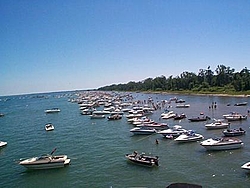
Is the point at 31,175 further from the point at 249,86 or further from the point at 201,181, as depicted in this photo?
the point at 249,86

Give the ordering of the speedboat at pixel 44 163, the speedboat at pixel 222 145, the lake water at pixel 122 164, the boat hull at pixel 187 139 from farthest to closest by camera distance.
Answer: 1. the boat hull at pixel 187 139
2. the speedboat at pixel 222 145
3. the speedboat at pixel 44 163
4. the lake water at pixel 122 164

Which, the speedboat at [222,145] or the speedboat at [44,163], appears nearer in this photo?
the speedboat at [44,163]

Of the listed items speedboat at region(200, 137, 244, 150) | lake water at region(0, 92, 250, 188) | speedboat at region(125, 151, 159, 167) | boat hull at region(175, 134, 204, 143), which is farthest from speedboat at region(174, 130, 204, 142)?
speedboat at region(125, 151, 159, 167)

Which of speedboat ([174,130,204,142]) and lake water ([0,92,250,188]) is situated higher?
speedboat ([174,130,204,142])

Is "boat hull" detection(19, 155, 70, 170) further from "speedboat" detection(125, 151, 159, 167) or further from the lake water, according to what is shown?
"speedboat" detection(125, 151, 159, 167)

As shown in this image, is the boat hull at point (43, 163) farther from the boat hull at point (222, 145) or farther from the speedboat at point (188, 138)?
the boat hull at point (222, 145)

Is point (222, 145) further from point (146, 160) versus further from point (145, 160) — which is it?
point (145, 160)

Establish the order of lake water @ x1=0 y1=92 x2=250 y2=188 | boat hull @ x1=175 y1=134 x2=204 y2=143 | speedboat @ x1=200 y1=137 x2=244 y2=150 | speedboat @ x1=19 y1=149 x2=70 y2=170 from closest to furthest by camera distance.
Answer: lake water @ x1=0 y1=92 x2=250 y2=188
speedboat @ x1=19 y1=149 x2=70 y2=170
speedboat @ x1=200 y1=137 x2=244 y2=150
boat hull @ x1=175 y1=134 x2=204 y2=143

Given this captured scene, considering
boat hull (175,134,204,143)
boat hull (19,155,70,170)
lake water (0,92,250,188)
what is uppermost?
boat hull (175,134,204,143)

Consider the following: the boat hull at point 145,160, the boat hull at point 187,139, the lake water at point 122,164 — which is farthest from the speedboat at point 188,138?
the boat hull at point 145,160

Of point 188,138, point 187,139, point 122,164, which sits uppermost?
point 188,138

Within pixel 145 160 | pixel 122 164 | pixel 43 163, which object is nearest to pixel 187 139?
pixel 145 160

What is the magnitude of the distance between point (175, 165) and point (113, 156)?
456 inches

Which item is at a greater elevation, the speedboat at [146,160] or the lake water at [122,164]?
the speedboat at [146,160]
